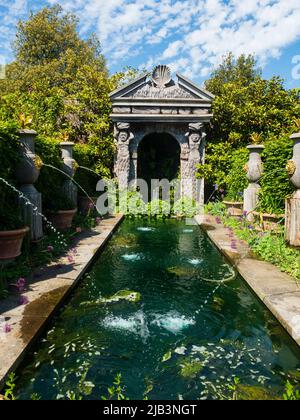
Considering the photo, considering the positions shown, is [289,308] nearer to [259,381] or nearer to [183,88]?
[259,381]

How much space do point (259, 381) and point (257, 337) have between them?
27.0 inches

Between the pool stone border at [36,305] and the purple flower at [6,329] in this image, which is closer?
the pool stone border at [36,305]

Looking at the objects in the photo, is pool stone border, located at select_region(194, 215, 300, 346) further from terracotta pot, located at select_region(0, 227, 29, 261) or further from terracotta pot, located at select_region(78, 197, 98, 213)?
terracotta pot, located at select_region(78, 197, 98, 213)

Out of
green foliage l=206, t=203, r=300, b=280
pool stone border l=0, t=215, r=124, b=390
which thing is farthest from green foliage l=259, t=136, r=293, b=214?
pool stone border l=0, t=215, r=124, b=390

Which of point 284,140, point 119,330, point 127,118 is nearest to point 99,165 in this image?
point 127,118

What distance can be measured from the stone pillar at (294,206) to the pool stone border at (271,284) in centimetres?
64

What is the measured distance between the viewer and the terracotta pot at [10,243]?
3.87 meters

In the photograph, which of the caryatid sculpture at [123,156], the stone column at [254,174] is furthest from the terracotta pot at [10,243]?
the caryatid sculpture at [123,156]

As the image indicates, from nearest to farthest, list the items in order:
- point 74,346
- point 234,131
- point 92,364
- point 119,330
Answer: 1. point 92,364
2. point 74,346
3. point 119,330
4. point 234,131

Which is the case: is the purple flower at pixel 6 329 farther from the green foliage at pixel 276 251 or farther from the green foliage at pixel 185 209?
the green foliage at pixel 185 209

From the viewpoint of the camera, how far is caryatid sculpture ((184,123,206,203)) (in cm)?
1243

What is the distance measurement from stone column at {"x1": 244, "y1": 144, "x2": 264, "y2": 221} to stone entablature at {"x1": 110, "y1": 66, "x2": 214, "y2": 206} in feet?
14.2

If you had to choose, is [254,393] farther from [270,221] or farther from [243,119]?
[243,119]

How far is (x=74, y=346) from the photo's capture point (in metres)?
2.83
